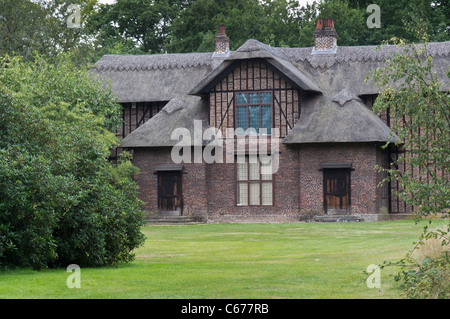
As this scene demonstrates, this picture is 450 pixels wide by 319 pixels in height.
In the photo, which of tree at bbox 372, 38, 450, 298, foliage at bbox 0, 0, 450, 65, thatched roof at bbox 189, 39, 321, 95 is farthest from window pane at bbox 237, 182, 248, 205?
tree at bbox 372, 38, 450, 298

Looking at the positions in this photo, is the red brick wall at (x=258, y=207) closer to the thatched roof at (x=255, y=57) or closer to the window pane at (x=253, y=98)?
the window pane at (x=253, y=98)

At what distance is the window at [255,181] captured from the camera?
3619 centimetres

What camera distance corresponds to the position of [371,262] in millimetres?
16594

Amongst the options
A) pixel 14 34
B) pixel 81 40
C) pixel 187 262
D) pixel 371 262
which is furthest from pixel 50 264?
pixel 81 40

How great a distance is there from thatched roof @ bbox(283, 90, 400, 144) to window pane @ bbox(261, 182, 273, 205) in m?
2.27

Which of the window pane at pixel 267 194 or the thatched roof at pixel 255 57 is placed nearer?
the thatched roof at pixel 255 57

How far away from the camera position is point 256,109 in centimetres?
3600

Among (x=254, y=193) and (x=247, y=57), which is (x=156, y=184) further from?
(x=247, y=57)

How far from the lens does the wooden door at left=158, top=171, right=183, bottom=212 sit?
36.9m

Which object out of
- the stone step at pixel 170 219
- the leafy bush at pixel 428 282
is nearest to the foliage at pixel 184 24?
the stone step at pixel 170 219

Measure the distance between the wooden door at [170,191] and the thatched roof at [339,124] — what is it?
535cm

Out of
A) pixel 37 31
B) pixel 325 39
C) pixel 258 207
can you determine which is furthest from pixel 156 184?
pixel 37 31

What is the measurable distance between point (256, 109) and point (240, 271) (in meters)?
21.4

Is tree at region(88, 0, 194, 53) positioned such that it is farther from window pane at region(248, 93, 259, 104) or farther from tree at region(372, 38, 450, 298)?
tree at region(372, 38, 450, 298)
